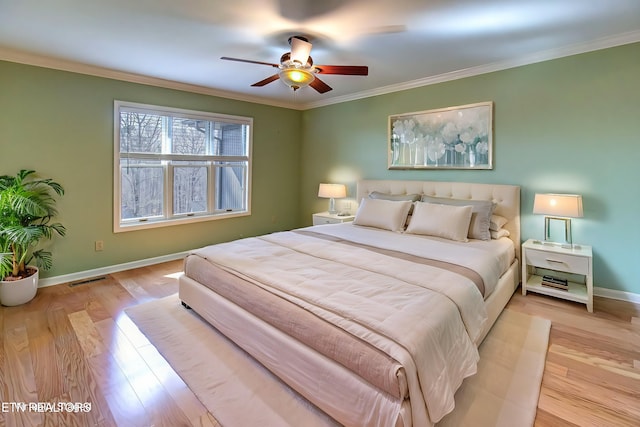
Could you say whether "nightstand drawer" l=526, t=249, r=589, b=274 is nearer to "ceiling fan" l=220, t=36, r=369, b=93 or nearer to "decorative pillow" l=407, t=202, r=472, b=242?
"decorative pillow" l=407, t=202, r=472, b=242

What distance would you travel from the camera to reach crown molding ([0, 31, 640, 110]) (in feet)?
9.87

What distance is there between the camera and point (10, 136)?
3252mm

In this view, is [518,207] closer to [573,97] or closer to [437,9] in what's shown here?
[573,97]

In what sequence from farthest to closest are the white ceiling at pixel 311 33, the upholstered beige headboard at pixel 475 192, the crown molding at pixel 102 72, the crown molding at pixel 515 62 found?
1. the upholstered beige headboard at pixel 475 192
2. the crown molding at pixel 102 72
3. the crown molding at pixel 515 62
4. the white ceiling at pixel 311 33

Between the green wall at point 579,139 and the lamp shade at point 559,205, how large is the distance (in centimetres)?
34

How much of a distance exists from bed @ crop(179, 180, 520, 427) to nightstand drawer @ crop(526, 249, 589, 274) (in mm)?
217

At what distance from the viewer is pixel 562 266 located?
3053mm

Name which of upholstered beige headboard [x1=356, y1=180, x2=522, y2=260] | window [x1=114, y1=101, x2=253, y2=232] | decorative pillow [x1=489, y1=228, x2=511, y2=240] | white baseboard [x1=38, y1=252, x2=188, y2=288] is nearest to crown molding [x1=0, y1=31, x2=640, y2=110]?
window [x1=114, y1=101, x2=253, y2=232]

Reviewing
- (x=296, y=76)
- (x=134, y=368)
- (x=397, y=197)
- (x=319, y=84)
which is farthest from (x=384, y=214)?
(x=134, y=368)

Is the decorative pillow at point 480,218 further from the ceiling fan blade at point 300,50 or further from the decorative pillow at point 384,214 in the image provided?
the ceiling fan blade at point 300,50

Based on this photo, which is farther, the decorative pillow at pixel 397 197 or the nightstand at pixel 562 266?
the decorative pillow at pixel 397 197

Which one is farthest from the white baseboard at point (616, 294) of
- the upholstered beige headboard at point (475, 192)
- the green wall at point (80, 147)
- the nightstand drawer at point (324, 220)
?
the green wall at point (80, 147)

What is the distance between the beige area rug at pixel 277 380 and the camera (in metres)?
1.70

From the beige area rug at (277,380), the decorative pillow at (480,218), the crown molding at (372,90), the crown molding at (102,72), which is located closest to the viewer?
the beige area rug at (277,380)
